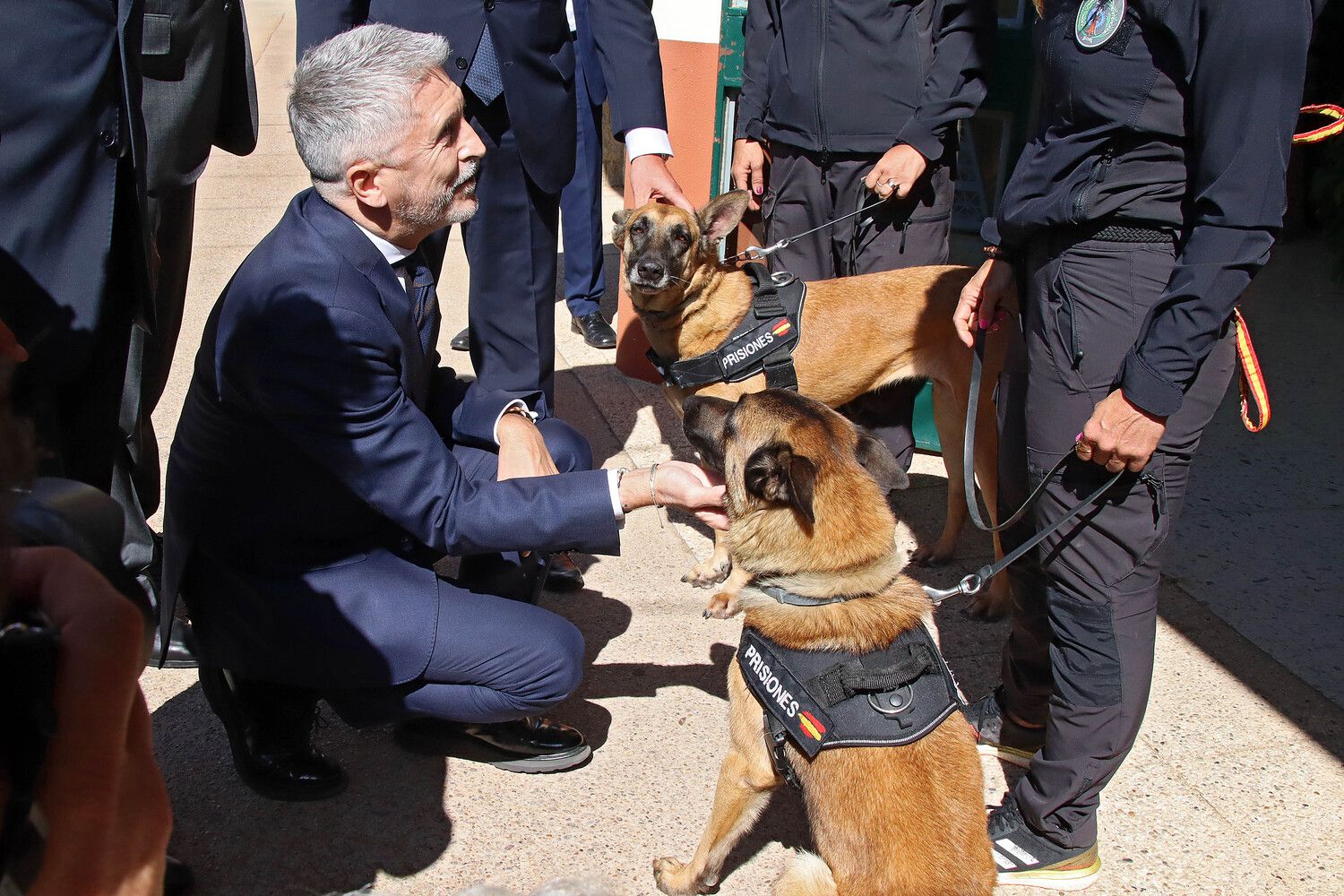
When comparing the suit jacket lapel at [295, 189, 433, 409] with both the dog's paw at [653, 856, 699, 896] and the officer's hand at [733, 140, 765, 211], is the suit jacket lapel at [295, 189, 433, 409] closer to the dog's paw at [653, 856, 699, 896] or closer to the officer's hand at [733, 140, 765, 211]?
the dog's paw at [653, 856, 699, 896]

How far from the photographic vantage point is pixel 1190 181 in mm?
2059

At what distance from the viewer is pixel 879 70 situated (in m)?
3.71

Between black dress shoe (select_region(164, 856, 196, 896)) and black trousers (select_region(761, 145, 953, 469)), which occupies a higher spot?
black trousers (select_region(761, 145, 953, 469))

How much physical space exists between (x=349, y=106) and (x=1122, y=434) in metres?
1.96

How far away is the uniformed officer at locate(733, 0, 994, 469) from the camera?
3637mm

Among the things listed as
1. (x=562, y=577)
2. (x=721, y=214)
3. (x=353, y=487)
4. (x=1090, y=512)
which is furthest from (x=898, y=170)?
(x=353, y=487)

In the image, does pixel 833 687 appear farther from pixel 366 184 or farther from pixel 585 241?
pixel 585 241

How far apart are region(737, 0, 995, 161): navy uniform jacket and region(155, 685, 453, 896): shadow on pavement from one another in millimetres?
2752

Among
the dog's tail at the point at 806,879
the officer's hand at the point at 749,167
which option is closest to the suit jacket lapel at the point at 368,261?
the dog's tail at the point at 806,879

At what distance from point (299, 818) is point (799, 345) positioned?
8.23 feet

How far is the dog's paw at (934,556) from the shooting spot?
4.05m

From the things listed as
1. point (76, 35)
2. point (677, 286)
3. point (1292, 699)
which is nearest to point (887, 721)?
point (1292, 699)

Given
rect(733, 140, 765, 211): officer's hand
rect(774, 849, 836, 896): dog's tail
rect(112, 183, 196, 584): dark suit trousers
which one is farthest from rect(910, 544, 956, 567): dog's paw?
rect(112, 183, 196, 584): dark suit trousers

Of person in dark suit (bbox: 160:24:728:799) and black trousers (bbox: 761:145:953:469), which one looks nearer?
person in dark suit (bbox: 160:24:728:799)
